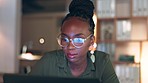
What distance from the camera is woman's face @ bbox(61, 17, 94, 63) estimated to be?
73cm

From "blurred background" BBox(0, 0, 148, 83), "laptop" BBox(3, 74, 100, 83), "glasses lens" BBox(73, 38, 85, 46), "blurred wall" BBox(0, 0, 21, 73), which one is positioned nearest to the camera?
"laptop" BBox(3, 74, 100, 83)

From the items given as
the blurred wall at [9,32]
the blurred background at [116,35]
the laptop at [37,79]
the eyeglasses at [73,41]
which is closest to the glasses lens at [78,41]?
the eyeglasses at [73,41]

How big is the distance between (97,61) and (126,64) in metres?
2.15

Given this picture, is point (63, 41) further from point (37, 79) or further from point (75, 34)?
point (37, 79)

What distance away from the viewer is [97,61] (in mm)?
856

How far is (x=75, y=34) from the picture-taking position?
0.73 meters

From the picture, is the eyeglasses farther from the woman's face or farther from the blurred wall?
the blurred wall

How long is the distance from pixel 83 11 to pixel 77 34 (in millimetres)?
103

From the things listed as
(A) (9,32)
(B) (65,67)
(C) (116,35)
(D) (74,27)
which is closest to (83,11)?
(D) (74,27)

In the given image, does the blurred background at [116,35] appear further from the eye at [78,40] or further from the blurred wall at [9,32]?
the eye at [78,40]

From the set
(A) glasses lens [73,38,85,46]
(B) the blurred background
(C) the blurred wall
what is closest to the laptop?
(A) glasses lens [73,38,85,46]

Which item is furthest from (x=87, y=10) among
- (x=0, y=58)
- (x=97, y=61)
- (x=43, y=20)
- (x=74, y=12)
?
(x=43, y=20)

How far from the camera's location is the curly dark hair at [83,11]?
0.77 metres

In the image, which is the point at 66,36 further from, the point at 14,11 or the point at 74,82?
the point at 14,11
